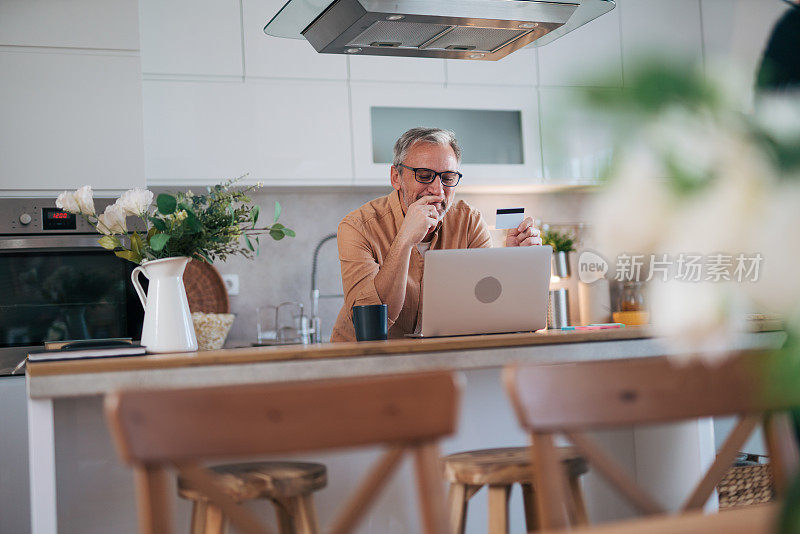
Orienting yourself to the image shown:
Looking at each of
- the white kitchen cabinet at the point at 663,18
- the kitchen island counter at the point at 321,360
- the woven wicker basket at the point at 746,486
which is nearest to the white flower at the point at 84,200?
the kitchen island counter at the point at 321,360

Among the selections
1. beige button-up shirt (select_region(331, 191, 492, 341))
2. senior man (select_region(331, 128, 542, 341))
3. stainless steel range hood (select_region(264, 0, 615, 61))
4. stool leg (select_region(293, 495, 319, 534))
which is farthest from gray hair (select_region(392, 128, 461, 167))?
stool leg (select_region(293, 495, 319, 534))

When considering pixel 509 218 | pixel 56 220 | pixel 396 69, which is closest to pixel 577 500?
pixel 509 218

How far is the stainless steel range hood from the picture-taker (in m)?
2.12

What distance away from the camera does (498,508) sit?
5.38 feet

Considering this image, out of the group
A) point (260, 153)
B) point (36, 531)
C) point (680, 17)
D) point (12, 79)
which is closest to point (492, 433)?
point (36, 531)

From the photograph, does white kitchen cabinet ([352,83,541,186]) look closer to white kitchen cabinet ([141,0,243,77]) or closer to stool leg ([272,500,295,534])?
white kitchen cabinet ([141,0,243,77])

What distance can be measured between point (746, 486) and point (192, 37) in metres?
2.69

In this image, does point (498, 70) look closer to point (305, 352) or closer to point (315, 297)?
point (315, 297)

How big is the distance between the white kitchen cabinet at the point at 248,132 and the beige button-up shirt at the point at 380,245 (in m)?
0.86

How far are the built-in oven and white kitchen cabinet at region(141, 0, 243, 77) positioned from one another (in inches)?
26.9

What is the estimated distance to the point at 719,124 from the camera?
495mm

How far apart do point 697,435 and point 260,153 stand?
2.11 metres

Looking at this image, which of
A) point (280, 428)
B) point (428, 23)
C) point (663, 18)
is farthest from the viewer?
point (663, 18)

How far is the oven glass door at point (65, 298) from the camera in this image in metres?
3.01
